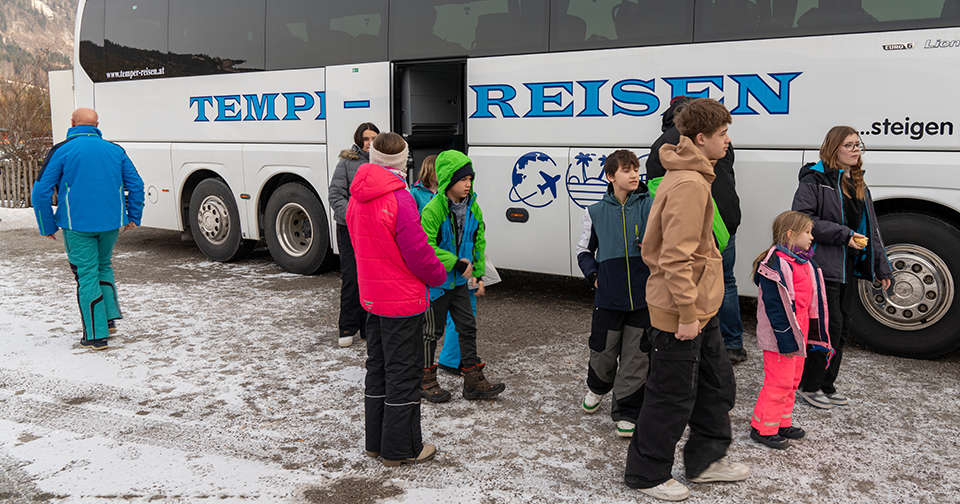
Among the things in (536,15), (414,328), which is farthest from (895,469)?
(536,15)

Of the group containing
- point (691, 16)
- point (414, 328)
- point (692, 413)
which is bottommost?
point (692, 413)

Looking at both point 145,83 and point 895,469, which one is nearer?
point 895,469

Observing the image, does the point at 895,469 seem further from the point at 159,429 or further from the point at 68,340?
the point at 68,340

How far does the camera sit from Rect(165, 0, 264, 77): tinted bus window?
→ 8.95 meters

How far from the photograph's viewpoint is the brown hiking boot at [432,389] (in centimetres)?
481

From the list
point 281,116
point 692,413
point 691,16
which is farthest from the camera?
point 281,116

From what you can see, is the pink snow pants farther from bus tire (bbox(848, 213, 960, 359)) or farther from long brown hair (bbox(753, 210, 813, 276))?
bus tire (bbox(848, 213, 960, 359))

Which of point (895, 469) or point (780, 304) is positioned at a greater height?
point (780, 304)

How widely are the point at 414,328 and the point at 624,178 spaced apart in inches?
55.4

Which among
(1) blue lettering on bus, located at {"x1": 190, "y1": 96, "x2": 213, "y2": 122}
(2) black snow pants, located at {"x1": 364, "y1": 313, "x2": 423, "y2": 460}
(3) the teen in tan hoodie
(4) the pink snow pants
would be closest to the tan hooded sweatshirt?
(3) the teen in tan hoodie

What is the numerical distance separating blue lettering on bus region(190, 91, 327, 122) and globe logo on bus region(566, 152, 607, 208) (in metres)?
3.09

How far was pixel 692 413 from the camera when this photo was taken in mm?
3590

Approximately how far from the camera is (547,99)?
6945 millimetres

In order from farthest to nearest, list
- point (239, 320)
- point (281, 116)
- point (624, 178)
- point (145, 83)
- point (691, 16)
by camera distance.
→ point (145, 83), point (281, 116), point (239, 320), point (691, 16), point (624, 178)
